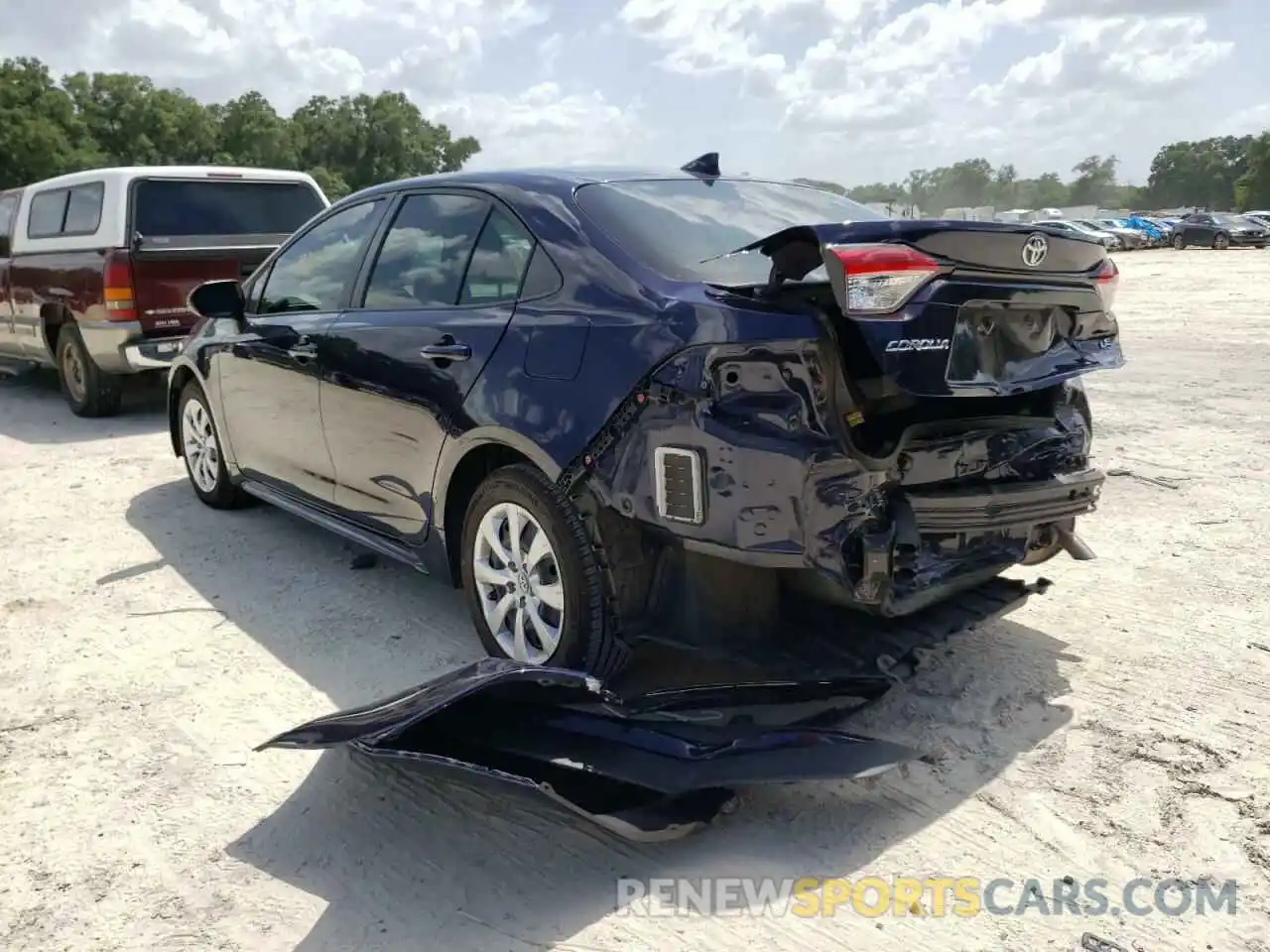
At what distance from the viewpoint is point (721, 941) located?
2.38m

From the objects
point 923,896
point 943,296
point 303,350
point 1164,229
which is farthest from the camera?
point 1164,229

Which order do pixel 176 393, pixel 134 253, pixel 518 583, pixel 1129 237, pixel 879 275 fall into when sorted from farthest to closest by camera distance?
pixel 1129 237 < pixel 134 253 < pixel 176 393 < pixel 518 583 < pixel 879 275

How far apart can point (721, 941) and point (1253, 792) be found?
5.21 ft

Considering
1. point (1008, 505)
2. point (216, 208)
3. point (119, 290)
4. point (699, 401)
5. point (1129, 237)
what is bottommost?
point (1008, 505)

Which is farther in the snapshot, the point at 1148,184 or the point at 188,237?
the point at 1148,184

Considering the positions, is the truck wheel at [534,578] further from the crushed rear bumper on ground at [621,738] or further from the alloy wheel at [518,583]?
the crushed rear bumper on ground at [621,738]

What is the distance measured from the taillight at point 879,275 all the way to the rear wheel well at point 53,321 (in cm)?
810

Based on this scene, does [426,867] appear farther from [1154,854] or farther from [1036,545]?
[1036,545]

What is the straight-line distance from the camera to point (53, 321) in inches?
361

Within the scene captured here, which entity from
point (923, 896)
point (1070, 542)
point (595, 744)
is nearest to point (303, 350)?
point (595, 744)

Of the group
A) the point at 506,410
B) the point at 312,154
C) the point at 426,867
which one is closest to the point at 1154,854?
the point at 426,867

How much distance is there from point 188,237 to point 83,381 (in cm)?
162

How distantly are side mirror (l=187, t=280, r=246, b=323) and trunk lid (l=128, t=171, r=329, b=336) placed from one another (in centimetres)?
333

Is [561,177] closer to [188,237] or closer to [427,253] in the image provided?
[427,253]
